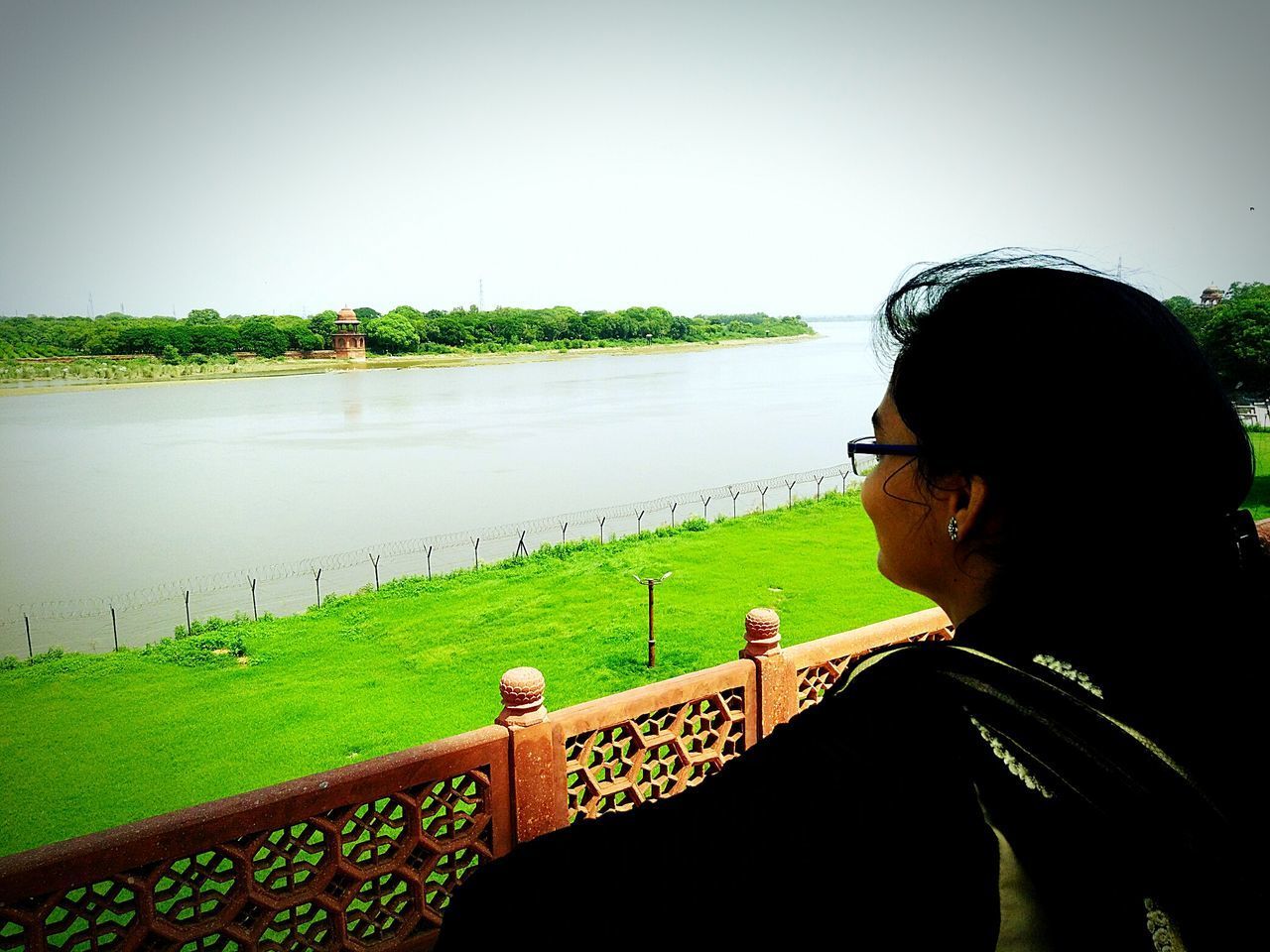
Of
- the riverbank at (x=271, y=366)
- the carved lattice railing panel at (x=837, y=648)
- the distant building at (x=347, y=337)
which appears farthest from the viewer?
the distant building at (x=347, y=337)

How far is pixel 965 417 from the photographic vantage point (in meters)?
0.58

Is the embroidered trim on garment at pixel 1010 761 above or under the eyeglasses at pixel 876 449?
under

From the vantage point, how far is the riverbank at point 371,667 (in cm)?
777

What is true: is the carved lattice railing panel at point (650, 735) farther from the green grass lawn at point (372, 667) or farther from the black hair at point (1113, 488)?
the green grass lawn at point (372, 667)

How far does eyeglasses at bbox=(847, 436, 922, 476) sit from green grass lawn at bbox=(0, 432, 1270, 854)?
7616 mm

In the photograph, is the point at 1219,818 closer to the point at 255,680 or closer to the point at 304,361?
the point at 255,680

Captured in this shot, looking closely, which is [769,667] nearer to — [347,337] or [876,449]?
[876,449]

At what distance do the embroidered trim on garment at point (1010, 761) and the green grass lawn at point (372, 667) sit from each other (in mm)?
7800

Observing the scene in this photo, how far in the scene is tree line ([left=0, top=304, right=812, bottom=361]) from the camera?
23.3m

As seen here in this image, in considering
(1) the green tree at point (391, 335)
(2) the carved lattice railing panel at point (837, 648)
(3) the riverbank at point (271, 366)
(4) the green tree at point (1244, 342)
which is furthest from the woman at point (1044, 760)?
(1) the green tree at point (391, 335)

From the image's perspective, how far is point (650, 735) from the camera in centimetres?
283

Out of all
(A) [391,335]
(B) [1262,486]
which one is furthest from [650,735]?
(A) [391,335]

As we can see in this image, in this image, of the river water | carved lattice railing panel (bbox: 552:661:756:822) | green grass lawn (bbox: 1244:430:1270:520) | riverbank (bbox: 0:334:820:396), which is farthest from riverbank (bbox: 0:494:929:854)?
riverbank (bbox: 0:334:820:396)

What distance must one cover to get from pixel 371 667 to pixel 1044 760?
34.3ft
